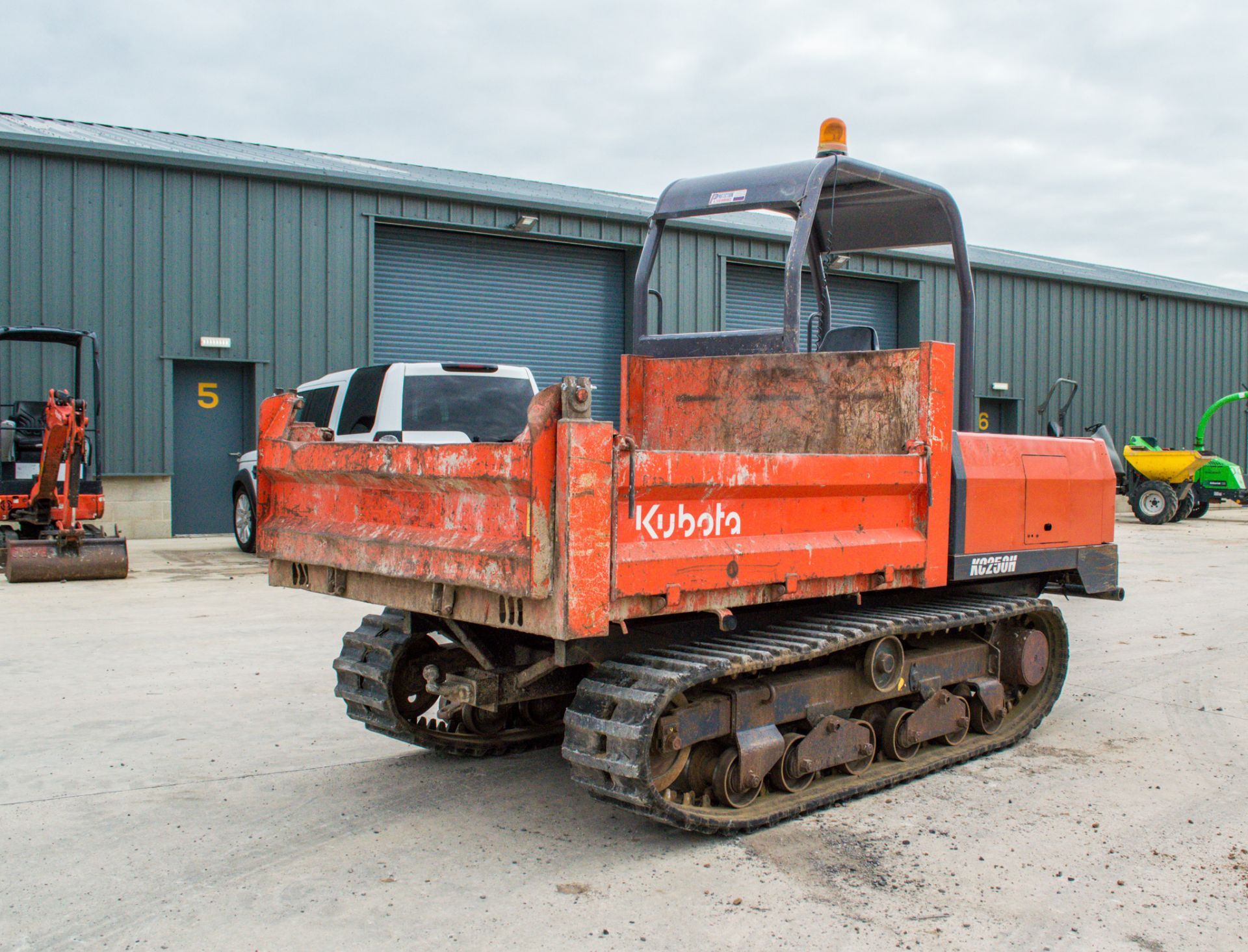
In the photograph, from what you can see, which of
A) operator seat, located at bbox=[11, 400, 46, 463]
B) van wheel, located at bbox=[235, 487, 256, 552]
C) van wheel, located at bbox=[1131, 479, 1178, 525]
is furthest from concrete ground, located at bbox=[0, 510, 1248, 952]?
van wheel, located at bbox=[1131, 479, 1178, 525]

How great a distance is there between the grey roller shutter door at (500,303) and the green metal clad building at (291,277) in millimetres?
32

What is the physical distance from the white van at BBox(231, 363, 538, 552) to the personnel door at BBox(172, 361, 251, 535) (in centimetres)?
618

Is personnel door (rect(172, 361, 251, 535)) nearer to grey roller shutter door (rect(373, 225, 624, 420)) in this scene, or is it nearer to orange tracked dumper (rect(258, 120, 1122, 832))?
grey roller shutter door (rect(373, 225, 624, 420))

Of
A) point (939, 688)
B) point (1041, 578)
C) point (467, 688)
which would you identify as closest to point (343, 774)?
point (467, 688)

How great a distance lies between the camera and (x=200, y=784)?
16.7ft

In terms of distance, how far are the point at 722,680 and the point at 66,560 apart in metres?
9.31

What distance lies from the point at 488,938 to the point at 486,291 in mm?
16010

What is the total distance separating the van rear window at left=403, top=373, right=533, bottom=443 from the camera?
10281 mm

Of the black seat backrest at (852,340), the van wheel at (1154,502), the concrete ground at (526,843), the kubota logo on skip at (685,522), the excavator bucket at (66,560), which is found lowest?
the concrete ground at (526,843)

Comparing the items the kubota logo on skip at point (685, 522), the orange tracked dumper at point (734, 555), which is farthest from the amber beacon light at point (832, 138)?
the kubota logo on skip at point (685, 522)

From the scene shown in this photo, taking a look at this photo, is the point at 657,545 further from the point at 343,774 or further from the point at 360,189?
the point at 360,189

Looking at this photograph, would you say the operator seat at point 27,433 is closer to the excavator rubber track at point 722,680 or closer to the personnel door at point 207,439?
the personnel door at point 207,439

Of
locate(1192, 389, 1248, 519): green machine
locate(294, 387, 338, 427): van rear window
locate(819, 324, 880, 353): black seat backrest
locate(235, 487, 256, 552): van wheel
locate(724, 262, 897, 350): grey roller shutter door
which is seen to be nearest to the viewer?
locate(819, 324, 880, 353): black seat backrest

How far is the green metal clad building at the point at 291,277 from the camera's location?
15281 millimetres
